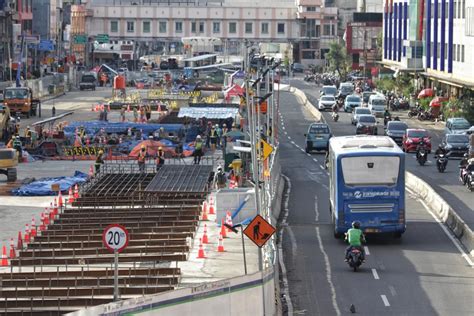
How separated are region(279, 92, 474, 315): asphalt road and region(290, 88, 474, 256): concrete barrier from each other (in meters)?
0.38

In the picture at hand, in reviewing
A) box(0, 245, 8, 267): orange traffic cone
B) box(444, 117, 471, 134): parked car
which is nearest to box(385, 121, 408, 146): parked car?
box(444, 117, 471, 134): parked car

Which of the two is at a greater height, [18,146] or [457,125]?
[457,125]

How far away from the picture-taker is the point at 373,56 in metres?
171

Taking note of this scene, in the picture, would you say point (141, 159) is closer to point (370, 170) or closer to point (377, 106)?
point (370, 170)

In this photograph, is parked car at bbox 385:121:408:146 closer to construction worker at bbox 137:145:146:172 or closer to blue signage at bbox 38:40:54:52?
construction worker at bbox 137:145:146:172

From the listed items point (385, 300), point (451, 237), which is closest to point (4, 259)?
point (385, 300)

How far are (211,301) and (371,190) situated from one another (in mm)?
15880

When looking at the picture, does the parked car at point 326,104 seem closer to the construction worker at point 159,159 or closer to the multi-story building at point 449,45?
the multi-story building at point 449,45

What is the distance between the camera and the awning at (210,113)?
8838cm

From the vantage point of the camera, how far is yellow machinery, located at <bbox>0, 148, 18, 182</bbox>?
61.1 meters

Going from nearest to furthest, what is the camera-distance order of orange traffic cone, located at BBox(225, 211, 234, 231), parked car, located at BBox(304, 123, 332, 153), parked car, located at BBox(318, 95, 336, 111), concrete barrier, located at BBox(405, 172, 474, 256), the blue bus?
1. the blue bus
2. concrete barrier, located at BBox(405, 172, 474, 256)
3. orange traffic cone, located at BBox(225, 211, 234, 231)
4. parked car, located at BBox(304, 123, 332, 153)
5. parked car, located at BBox(318, 95, 336, 111)

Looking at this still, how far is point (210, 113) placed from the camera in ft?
293

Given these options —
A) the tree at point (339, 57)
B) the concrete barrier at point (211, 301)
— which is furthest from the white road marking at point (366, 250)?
the tree at point (339, 57)

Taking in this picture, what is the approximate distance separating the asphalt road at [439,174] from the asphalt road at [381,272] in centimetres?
149
